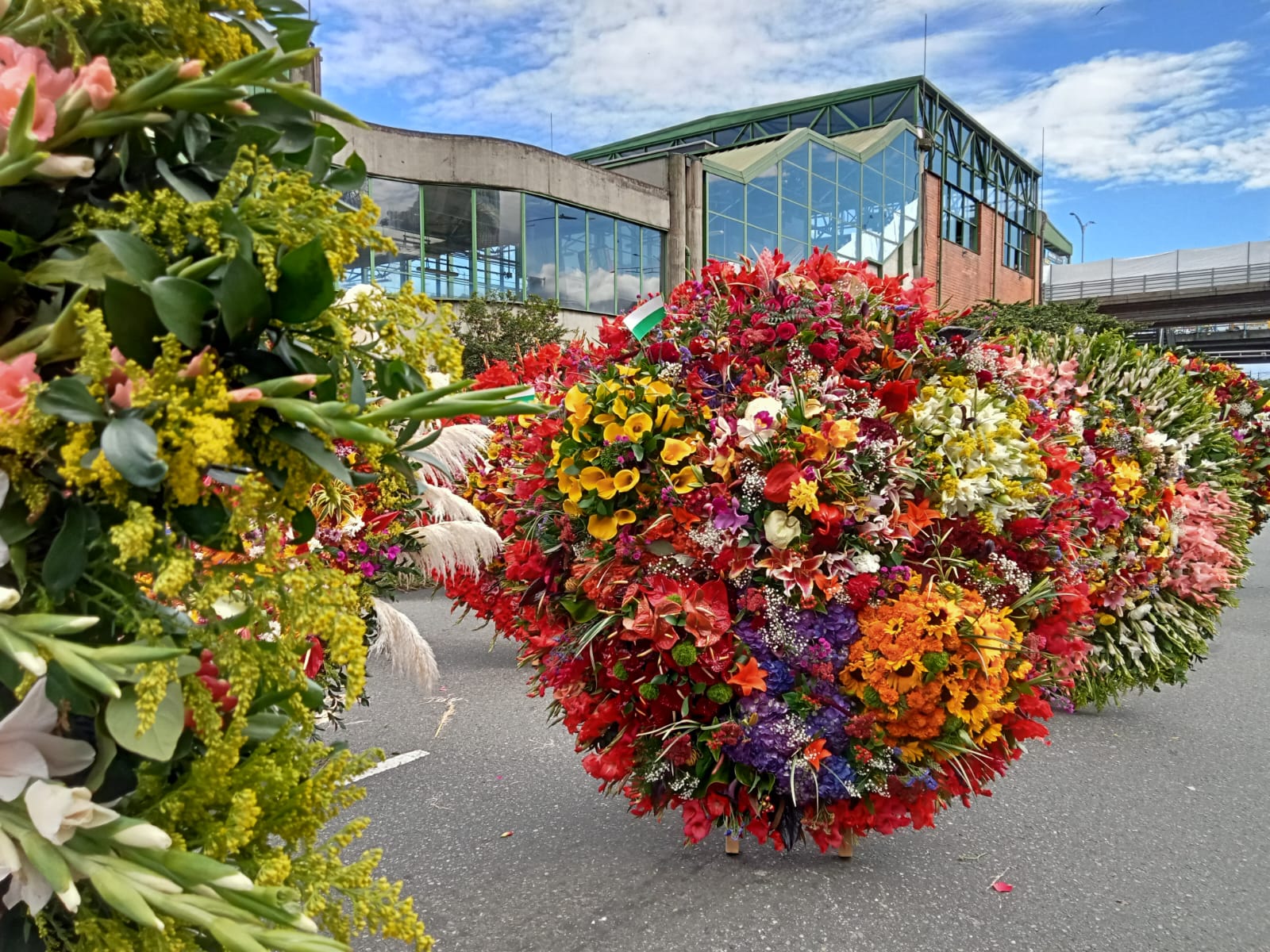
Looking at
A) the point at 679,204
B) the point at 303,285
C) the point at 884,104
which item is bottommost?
the point at 303,285

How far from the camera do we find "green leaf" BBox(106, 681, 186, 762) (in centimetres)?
85

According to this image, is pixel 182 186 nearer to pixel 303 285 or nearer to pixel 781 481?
pixel 303 285

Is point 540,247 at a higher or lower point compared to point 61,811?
higher

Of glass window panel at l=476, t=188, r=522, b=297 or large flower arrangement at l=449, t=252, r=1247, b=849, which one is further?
glass window panel at l=476, t=188, r=522, b=297

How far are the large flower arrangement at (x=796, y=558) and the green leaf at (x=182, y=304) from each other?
1.85 metres

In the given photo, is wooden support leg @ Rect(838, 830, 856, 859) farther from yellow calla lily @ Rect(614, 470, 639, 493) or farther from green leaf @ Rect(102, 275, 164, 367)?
green leaf @ Rect(102, 275, 164, 367)

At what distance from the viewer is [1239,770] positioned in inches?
168

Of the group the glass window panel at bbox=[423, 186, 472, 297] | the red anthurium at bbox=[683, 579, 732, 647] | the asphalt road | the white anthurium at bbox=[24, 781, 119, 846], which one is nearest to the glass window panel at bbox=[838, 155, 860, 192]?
the glass window panel at bbox=[423, 186, 472, 297]

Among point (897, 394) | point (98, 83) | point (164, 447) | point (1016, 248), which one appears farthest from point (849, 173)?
point (164, 447)

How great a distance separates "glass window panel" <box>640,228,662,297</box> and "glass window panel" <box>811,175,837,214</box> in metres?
5.52

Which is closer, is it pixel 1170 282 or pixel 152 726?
pixel 152 726

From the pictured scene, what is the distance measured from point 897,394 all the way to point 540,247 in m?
16.5

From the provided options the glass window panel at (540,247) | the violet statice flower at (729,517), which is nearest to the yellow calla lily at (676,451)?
the violet statice flower at (729,517)

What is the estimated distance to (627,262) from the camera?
65.9 ft
